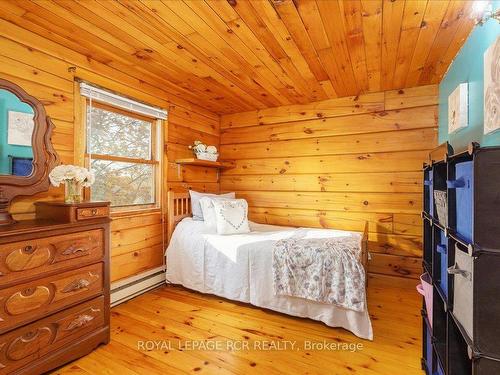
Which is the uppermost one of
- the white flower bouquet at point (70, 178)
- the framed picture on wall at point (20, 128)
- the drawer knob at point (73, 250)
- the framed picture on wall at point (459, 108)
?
the framed picture on wall at point (459, 108)

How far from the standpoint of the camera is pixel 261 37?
76.8 inches

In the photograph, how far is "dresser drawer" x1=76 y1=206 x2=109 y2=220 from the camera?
1.76 meters

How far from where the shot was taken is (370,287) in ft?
9.75

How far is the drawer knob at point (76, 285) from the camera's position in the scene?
169cm

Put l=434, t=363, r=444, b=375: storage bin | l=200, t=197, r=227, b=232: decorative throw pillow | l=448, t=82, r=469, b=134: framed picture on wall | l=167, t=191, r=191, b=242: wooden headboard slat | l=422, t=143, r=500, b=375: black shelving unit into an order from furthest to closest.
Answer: l=167, t=191, r=191, b=242: wooden headboard slat, l=200, t=197, r=227, b=232: decorative throw pillow, l=448, t=82, r=469, b=134: framed picture on wall, l=434, t=363, r=444, b=375: storage bin, l=422, t=143, r=500, b=375: black shelving unit

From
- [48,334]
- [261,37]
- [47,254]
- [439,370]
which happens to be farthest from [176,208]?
[439,370]

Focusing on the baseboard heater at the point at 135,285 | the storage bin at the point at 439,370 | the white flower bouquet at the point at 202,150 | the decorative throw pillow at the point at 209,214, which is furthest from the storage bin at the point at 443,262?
the white flower bouquet at the point at 202,150

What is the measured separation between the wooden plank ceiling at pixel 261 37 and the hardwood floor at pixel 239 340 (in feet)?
7.24

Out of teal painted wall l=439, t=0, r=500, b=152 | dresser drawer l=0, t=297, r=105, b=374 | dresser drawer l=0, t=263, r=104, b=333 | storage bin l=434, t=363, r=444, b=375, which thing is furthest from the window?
teal painted wall l=439, t=0, r=500, b=152

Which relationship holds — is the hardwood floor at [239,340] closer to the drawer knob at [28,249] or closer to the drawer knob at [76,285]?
the drawer knob at [76,285]

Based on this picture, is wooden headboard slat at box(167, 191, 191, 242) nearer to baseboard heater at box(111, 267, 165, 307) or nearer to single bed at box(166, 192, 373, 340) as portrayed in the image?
single bed at box(166, 192, 373, 340)

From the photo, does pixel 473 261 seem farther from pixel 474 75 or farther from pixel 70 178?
pixel 70 178

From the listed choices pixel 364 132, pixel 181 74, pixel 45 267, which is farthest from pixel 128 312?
pixel 364 132

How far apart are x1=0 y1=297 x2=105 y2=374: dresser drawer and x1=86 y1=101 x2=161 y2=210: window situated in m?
1.03
